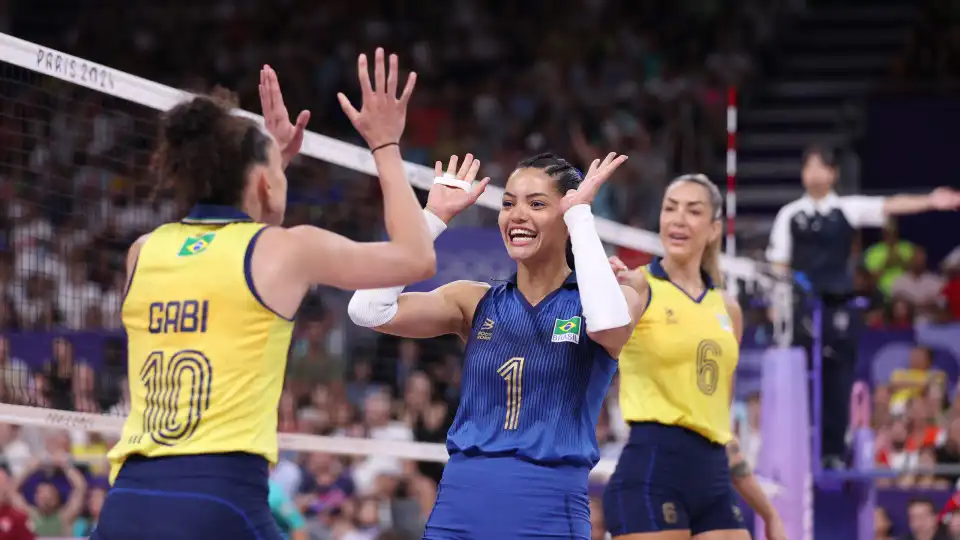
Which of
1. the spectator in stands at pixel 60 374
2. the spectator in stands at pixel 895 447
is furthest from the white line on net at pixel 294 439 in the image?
the spectator in stands at pixel 895 447

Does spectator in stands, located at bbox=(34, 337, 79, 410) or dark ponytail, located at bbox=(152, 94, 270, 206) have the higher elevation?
dark ponytail, located at bbox=(152, 94, 270, 206)

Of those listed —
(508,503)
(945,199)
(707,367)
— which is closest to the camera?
(508,503)

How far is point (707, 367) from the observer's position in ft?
18.2

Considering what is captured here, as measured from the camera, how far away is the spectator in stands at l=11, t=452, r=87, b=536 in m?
10.7

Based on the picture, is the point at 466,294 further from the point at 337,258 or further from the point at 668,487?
the point at 668,487

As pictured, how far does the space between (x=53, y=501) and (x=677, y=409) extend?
6949mm

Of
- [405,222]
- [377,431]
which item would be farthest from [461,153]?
[405,222]

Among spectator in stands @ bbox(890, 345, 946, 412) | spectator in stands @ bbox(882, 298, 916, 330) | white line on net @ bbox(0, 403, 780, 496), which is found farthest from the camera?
spectator in stands @ bbox(882, 298, 916, 330)

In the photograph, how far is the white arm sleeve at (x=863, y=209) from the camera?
10.6m

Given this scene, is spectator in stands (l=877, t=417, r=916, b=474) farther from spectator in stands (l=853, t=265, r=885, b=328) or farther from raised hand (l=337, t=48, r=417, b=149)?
raised hand (l=337, t=48, r=417, b=149)

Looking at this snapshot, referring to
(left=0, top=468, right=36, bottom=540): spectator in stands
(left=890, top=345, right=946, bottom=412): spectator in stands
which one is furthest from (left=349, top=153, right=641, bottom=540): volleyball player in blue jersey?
(left=890, top=345, right=946, bottom=412): spectator in stands

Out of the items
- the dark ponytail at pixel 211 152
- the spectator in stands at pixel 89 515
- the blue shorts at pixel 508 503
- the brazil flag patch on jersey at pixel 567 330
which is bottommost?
the spectator in stands at pixel 89 515

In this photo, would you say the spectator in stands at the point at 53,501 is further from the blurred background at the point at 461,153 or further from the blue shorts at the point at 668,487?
the blue shorts at the point at 668,487

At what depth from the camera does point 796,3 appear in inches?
738
